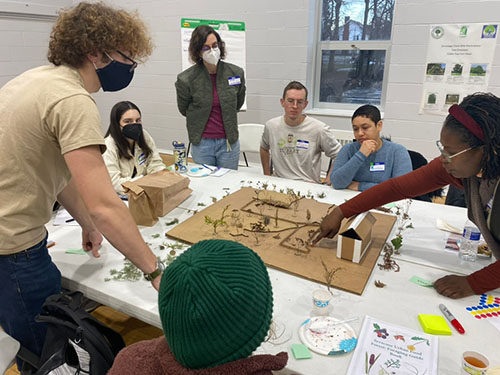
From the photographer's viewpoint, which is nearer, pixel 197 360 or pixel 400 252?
pixel 197 360

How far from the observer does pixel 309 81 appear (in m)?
4.18

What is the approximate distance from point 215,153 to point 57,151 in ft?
7.03

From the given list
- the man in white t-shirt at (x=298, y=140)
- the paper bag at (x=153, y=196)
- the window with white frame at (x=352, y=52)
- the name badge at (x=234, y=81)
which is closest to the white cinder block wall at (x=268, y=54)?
the window with white frame at (x=352, y=52)

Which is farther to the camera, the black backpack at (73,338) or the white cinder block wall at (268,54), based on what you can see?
the white cinder block wall at (268,54)

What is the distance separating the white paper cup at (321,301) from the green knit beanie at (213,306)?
Result: 49 cm

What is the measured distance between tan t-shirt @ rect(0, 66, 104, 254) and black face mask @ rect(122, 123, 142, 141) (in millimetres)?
1195

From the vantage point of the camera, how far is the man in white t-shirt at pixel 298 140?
281 cm

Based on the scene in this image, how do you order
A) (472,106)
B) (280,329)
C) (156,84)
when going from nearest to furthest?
(280,329)
(472,106)
(156,84)

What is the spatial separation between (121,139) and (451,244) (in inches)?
80.2

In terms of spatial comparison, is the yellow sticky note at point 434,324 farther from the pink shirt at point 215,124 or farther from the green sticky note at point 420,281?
the pink shirt at point 215,124

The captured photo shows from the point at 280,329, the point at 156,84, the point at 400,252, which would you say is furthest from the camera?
the point at 156,84

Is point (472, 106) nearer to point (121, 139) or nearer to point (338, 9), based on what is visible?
point (121, 139)

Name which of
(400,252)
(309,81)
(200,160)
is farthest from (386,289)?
(309,81)

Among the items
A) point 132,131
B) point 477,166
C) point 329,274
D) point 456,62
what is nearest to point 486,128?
point 477,166
